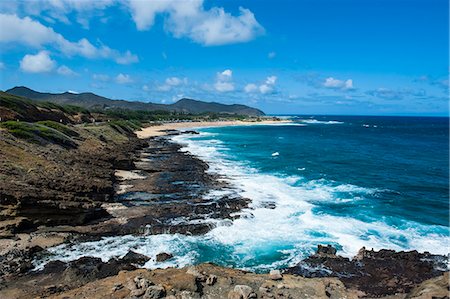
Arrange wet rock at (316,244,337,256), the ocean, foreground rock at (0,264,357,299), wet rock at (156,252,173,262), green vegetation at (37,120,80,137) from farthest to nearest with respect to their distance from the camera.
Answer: green vegetation at (37,120,80,137), the ocean, wet rock at (316,244,337,256), wet rock at (156,252,173,262), foreground rock at (0,264,357,299)

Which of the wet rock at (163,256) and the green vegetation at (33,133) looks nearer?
the wet rock at (163,256)

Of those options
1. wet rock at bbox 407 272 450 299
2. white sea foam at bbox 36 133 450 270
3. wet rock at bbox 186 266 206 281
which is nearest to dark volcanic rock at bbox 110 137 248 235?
white sea foam at bbox 36 133 450 270

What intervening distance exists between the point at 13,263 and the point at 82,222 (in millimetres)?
5509

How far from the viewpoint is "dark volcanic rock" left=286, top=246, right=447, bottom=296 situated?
15.1 metres

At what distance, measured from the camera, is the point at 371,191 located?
110 ft

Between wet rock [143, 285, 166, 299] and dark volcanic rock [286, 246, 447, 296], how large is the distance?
817 cm

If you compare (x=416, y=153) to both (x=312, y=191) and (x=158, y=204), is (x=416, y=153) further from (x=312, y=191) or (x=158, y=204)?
(x=158, y=204)

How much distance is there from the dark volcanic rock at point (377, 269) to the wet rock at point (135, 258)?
721 cm

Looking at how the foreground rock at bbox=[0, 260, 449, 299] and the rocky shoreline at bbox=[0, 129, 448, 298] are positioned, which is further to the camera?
the rocky shoreline at bbox=[0, 129, 448, 298]

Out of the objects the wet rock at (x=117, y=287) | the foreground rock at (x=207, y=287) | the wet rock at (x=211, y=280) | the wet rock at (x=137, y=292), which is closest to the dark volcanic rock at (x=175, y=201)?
the foreground rock at (x=207, y=287)

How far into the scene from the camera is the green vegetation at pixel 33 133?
3575 centimetres

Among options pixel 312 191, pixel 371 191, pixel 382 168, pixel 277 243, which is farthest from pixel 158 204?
pixel 382 168

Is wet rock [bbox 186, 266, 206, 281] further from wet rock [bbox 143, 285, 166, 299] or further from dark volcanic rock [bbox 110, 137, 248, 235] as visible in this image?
dark volcanic rock [bbox 110, 137, 248, 235]

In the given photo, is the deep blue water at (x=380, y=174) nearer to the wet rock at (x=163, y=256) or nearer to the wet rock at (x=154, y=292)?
the wet rock at (x=163, y=256)
